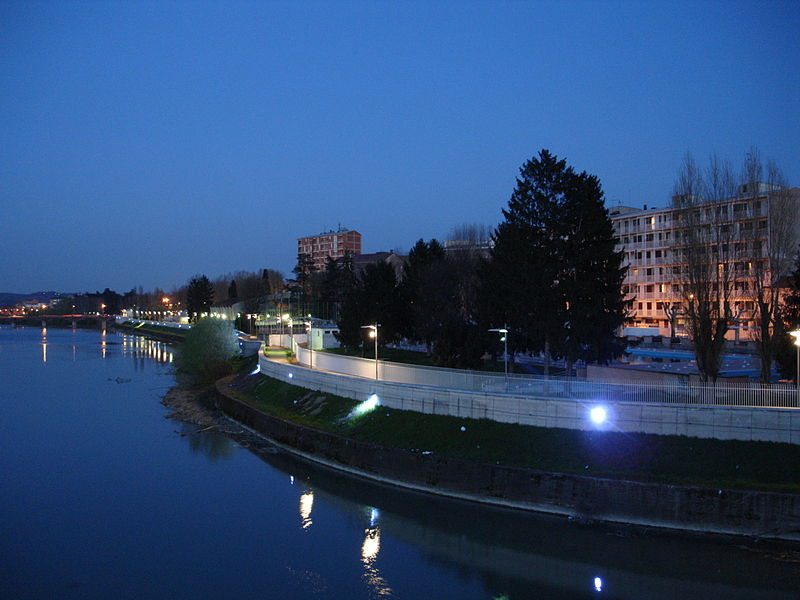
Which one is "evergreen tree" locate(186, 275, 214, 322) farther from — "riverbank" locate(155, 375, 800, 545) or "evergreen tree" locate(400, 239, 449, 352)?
"riverbank" locate(155, 375, 800, 545)

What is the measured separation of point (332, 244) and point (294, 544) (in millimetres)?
135524

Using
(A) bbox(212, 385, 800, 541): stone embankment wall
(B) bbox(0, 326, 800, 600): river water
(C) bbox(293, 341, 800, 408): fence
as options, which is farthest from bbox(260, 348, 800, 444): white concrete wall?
(B) bbox(0, 326, 800, 600): river water

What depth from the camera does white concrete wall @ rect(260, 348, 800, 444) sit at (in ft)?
64.2

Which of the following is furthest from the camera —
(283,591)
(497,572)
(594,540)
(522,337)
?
(522,337)

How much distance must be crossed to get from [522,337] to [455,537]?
14.8 meters

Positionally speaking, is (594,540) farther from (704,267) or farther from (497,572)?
(704,267)

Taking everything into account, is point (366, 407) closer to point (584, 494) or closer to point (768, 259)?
point (584, 494)

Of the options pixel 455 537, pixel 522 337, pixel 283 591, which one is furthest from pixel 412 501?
pixel 522 337

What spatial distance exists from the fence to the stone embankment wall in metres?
3.50

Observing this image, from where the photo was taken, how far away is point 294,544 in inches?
741

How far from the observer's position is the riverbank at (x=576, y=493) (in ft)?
57.6

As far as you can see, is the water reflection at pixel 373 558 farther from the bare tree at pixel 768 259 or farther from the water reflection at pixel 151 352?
the water reflection at pixel 151 352

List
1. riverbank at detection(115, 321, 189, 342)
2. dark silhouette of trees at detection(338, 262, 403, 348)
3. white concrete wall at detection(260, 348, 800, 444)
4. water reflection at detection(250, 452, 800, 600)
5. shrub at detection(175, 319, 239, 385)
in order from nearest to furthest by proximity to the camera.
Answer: water reflection at detection(250, 452, 800, 600) < white concrete wall at detection(260, 348, 800, 444) < dark silhouette of trees at detection(338, 262, 403, 348) < shrub at detection(175, 319, 239, 385) < riverbank at detection(115, 321, 189, 342)

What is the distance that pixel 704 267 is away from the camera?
26.0 metres
